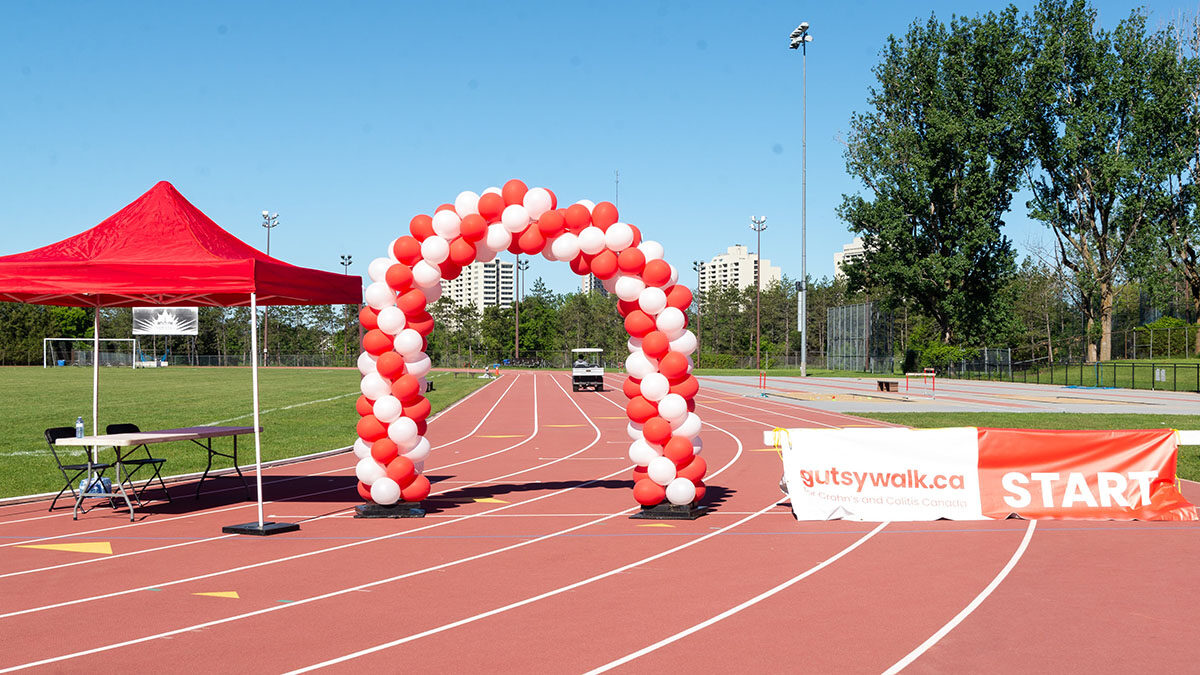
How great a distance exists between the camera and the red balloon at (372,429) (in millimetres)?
10562

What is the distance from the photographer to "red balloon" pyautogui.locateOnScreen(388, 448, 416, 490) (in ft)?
34.6

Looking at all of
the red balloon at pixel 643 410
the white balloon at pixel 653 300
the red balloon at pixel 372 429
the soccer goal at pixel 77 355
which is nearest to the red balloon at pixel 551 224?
the white balloon at pixel 653 300

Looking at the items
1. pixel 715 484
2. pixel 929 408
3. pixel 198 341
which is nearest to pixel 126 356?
pixel 198 341

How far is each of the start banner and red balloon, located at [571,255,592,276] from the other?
3539mm

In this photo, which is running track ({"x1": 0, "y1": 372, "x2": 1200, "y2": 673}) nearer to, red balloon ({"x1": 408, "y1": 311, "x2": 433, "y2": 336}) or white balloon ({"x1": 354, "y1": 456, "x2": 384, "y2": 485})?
white balloon ({"x1": 354, "y1": 456, "x2": 384, "y2": 485})

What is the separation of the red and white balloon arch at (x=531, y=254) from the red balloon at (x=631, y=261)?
14 mm

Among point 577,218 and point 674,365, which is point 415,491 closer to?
point 674,365

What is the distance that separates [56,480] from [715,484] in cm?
975

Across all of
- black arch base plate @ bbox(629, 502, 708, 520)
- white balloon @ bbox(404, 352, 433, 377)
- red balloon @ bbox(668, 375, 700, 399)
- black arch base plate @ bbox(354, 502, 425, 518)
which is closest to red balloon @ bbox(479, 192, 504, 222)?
white balloon @ bbox(404, 352, 433, 377)

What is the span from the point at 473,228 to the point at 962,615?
662 cm

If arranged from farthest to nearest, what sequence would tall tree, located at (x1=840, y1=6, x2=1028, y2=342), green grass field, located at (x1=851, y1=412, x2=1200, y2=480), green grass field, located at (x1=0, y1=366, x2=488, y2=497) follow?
tall tree, located at (x1=840, y1=6, x2=1028, y2=342)
green grass field, located at (x1=851, y1=412, x2=1200, y2=480)
green grass field, located at (x1=0, y1=366, x2=488, y2=497)

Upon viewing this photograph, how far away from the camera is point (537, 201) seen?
10570 millimetres

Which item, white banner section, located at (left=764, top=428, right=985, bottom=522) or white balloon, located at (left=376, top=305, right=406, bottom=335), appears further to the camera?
white balloon, located at (left=376, top=305, right=406, bottom=335)

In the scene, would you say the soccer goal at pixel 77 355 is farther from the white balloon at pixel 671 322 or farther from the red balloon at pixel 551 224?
the white balloon at pixel 671 322
